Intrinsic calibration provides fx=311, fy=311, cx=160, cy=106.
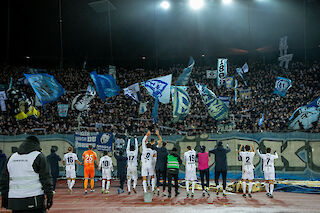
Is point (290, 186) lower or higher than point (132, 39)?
lower

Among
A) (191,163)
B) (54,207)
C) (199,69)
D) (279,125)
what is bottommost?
(54,207)

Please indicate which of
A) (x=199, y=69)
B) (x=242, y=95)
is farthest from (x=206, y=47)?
(x=242, y=95)

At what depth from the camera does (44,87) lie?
1941cm

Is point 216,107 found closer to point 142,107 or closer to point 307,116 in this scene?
point 307,116

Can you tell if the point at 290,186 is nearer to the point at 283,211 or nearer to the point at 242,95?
the point at 283,211

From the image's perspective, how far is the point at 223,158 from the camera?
14438mm

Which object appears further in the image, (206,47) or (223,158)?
(206,47)

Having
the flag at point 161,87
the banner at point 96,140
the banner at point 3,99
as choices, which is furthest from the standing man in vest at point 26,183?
the banner at point 3,99

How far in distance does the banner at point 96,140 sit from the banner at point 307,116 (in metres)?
13.4

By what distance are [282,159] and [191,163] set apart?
896cm

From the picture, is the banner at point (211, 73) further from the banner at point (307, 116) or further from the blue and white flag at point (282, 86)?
the banner at point (307, 116)

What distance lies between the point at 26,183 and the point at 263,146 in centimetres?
1816

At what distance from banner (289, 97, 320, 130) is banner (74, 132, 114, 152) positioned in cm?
1335

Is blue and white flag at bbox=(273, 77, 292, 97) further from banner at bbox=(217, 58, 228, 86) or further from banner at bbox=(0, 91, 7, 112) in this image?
banner at bbox=(0, 91, 7, 112)
